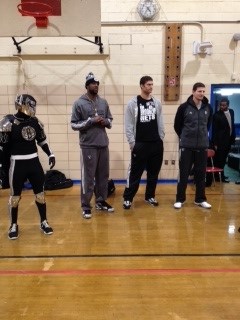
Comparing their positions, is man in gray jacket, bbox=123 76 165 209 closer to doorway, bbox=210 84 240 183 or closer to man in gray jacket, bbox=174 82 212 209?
man in gray jacket, bbox=174 82 212 209

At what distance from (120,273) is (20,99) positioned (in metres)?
2.05

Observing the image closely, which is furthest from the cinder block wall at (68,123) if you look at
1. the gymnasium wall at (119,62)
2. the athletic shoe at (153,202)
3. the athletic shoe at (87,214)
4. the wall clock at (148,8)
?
the athletic shoe at (87,214)

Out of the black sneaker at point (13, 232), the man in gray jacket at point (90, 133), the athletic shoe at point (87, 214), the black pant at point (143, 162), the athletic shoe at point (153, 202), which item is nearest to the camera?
the black sneaker at point (13, 232)

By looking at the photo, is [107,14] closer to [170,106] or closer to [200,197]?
[170,106]

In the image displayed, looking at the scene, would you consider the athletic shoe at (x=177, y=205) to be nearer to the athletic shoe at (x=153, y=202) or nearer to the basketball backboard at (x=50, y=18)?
the athletic shoe at (x=153, y=202)

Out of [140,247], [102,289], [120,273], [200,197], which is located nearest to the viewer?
[102,289]

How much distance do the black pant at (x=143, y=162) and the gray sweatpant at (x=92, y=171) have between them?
0.39 meters

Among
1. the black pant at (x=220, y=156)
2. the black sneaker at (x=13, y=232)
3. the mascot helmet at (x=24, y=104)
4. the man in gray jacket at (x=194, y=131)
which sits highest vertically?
the mascot helmet at (x=24, y=104)

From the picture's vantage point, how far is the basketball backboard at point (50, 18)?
3.84 metres

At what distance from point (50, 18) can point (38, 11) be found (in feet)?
0.52

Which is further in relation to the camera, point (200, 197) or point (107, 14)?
point (107, 14)

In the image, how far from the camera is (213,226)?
382cm

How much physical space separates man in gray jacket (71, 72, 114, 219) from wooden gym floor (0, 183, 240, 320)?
514mm

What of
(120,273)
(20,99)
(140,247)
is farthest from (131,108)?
(120,273)
